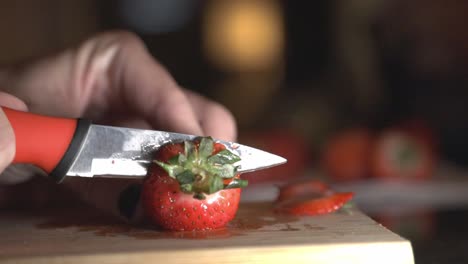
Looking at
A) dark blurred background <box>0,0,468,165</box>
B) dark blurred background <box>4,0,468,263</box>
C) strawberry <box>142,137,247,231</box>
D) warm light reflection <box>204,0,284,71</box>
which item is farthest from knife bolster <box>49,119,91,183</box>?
warm light reflection <box>204,0,284,71</box>

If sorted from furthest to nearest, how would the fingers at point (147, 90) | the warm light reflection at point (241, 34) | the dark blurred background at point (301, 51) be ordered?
the warm light reflection at point (241, 34), the dark blurred background at point (301, 51), the fingers at point (147, 90)

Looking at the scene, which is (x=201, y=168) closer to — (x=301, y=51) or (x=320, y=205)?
(x=320, y=205)

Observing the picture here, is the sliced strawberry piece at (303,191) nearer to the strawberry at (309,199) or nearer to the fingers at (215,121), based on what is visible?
the strawberry at (309,199)

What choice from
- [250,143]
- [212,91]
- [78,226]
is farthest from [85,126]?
[212,91]

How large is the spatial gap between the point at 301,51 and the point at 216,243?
3.38 meters

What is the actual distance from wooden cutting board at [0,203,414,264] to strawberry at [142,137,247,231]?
0.02 meters

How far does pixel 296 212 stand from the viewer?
3.45ft

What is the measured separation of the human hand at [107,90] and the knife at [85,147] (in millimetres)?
138

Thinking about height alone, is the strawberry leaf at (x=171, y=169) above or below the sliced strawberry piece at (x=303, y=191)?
above

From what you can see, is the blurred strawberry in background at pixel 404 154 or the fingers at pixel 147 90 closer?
the fingers at pixel 147 90

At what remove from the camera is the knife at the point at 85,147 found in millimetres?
863

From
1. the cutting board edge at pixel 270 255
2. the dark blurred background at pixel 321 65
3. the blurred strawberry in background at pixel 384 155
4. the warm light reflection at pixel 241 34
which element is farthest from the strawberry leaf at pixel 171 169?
the warm light reflection at pixel 241 34

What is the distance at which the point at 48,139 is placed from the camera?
0.87m

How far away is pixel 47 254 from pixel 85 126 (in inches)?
7.2
